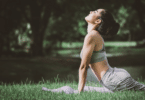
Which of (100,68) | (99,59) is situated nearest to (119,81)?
(100,68)

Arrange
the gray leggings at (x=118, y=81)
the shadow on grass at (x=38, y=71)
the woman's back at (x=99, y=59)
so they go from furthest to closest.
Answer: the shadow on grass at (x=38, y=71)
the woman's back at (x=99, y=59)
the gray leggings at (x=118, y=81)

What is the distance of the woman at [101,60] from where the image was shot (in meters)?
3.44

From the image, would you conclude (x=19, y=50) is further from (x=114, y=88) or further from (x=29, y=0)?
(x=114, y=88)

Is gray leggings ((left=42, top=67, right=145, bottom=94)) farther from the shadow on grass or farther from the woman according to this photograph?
the shadow on grass

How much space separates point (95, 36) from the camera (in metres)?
3.49

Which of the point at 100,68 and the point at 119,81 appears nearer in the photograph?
the point at 119,81

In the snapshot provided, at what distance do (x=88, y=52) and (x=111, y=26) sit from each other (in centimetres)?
68

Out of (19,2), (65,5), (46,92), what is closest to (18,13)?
(19,2)

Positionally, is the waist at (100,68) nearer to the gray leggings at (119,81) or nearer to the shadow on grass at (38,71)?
the gray leggings at (119,81)

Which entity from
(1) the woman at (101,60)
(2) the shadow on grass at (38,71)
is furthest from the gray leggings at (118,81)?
(2) the shadow on grass at (38,71)

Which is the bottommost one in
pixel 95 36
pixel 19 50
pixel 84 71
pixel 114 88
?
pixel 19 50

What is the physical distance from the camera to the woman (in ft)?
11.3

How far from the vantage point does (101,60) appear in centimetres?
355

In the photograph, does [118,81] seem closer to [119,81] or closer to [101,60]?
[119,81]
